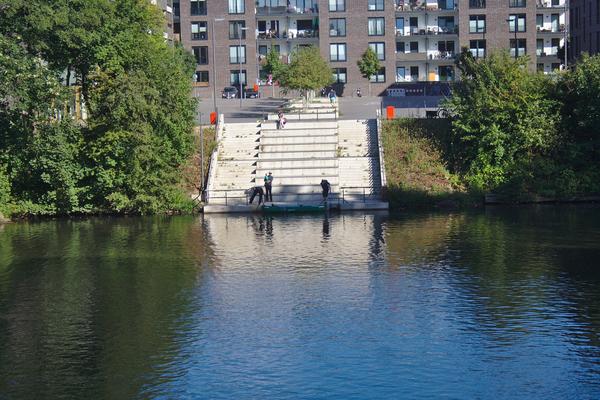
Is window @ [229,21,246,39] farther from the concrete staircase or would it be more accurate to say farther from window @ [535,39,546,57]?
the concrete staircase

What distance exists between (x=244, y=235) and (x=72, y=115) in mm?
18218

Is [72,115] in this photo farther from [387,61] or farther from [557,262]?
[387,61]

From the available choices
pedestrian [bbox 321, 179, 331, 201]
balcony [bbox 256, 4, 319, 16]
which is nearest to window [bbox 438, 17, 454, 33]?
balcony [bbox 256, 4, 319, 16]

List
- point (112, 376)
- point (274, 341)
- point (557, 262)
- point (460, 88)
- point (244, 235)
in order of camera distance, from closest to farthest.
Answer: point (112, 376) → point (274, 341) → point (557, 262) → point (244, 235) → point (460, 88)

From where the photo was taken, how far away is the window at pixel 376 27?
103 meters

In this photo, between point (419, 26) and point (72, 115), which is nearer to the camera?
point (72, 115)

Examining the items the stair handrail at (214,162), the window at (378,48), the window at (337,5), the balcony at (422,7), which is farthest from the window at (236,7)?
the stair handrail at (214,162)

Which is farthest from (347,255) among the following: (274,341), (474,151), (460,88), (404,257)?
(460,88)

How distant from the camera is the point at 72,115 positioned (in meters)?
56.9

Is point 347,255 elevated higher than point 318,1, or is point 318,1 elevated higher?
point 318,1

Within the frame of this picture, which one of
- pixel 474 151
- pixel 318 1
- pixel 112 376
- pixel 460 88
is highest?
pixel 318 1

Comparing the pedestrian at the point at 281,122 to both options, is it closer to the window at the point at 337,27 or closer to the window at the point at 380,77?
the window at the point at 337,27

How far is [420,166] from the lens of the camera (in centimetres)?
5766

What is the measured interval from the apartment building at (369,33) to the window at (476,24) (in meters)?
0.11
